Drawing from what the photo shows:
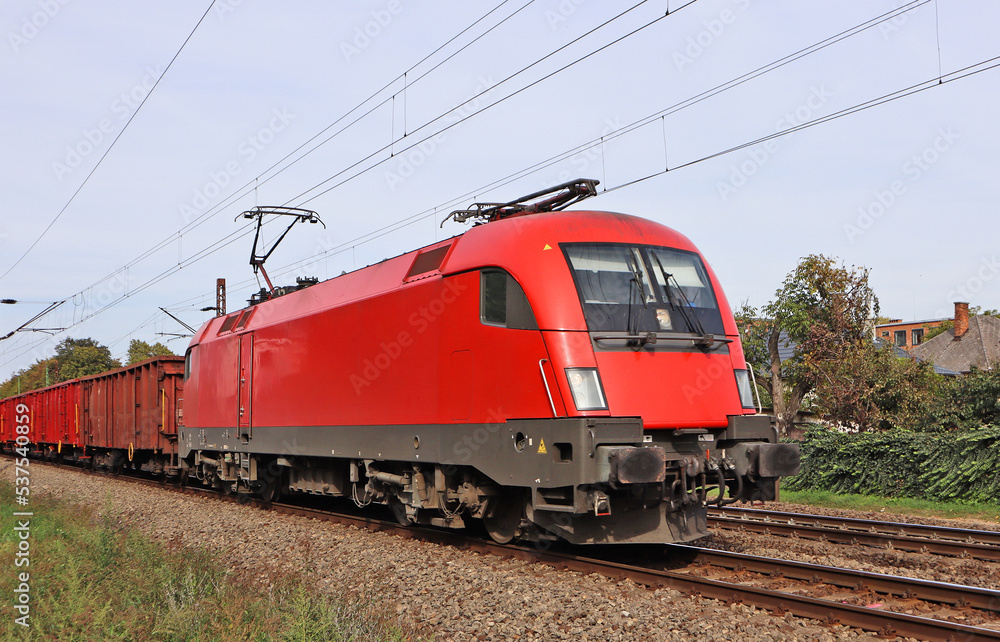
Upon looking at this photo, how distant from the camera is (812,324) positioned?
24.8 m

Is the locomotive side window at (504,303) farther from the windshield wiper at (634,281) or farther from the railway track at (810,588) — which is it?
the railway track at (810,588)

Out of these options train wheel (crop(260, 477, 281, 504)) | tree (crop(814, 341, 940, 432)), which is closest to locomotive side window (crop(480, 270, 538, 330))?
train wheel (crop(260, 477, 281, 504))

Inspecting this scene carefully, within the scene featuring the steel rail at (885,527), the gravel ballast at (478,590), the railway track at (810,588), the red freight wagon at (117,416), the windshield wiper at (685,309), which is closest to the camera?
the railway track at (810,588)

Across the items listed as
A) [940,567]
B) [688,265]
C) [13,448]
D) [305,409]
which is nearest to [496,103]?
[688,265]

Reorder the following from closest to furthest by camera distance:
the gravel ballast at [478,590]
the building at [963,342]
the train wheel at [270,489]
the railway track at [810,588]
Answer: the railway track at [810,588], the gravel ballast at [478,590], the train wheel at [270,489], the building at [963,342]

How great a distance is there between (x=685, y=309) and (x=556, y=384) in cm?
187

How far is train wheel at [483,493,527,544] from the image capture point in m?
9.32

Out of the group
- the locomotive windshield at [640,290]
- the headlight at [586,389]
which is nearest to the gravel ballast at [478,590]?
the headlight at [586,389]

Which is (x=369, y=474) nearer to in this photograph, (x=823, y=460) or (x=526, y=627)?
(x=526, y=627)

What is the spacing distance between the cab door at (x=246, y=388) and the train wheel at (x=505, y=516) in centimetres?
647

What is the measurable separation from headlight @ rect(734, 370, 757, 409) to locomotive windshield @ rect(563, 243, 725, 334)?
527mm

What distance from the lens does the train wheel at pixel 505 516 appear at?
932 cm

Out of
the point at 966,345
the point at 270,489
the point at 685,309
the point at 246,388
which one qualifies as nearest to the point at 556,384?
the point at 685,309

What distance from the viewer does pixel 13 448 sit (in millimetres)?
40469
